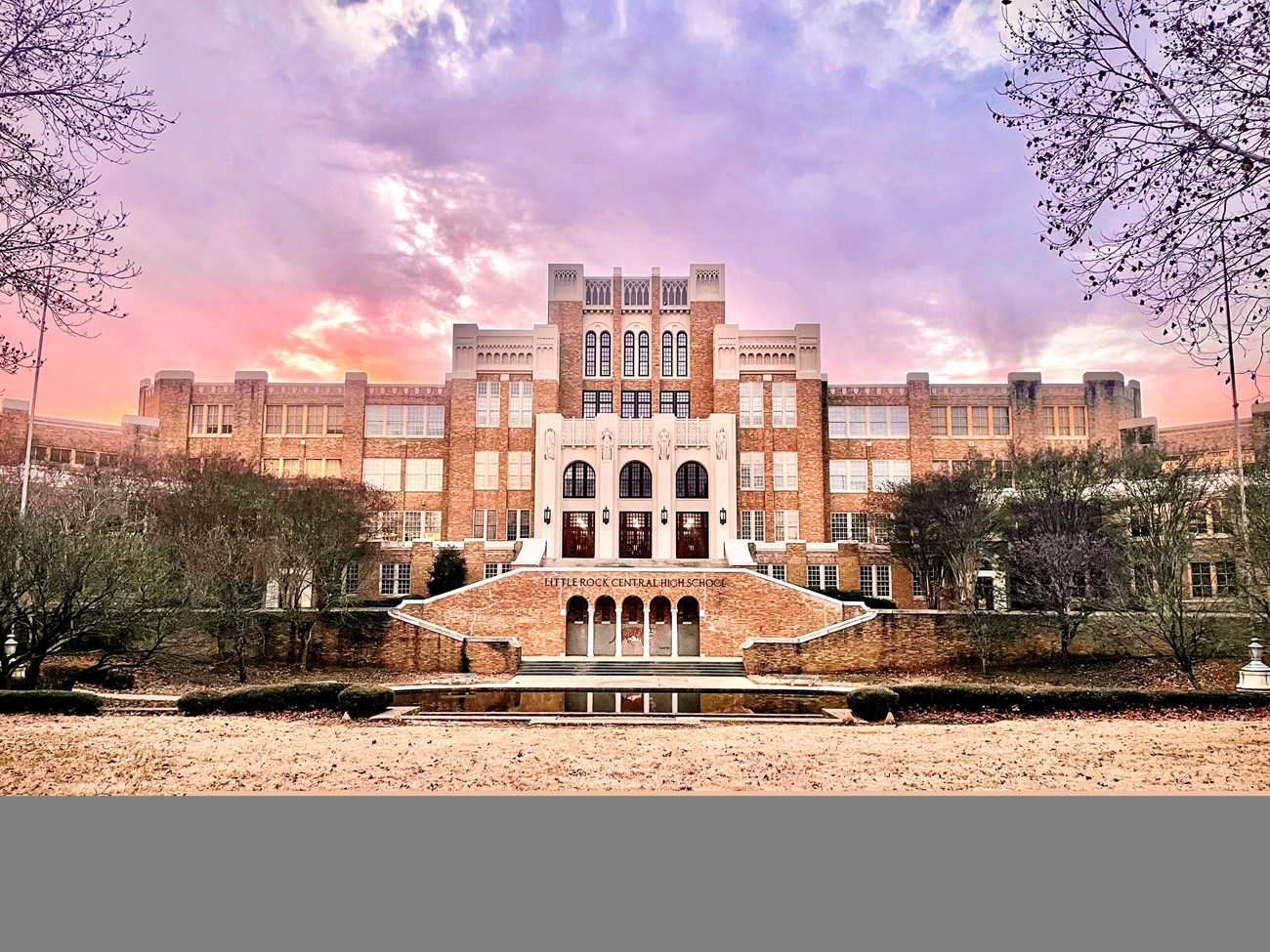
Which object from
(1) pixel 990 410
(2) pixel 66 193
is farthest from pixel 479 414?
(2) pixel 66 193

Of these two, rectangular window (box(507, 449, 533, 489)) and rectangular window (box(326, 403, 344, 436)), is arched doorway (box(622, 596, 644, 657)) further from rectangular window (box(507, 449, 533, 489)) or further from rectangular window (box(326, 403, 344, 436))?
rectangular window (box(326, 403, 344, 436))

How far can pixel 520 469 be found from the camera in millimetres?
50469

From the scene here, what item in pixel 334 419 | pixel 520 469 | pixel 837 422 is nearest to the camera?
pixel 520 469

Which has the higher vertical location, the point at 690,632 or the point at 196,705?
the point at 690,632

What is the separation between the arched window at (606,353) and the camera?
5266 cm

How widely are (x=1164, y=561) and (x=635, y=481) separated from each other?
85.1 ft

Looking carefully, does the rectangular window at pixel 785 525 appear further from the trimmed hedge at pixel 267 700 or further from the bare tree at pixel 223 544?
the trimmed hedge at pixel 267 700

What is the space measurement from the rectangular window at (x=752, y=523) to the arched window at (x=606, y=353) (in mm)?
11162

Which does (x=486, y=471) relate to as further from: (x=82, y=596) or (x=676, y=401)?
(x=82, y=596)

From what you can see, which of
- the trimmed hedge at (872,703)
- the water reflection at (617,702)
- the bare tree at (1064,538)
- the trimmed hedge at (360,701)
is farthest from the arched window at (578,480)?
the trimmed hedge at (872,703)

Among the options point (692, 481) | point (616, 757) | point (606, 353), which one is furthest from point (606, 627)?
point (616, 757)

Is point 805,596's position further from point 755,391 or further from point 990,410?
point 990,410

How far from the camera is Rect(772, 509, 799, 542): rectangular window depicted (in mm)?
50281

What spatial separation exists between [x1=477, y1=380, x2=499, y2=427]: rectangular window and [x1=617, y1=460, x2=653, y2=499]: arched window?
28.7 ft
